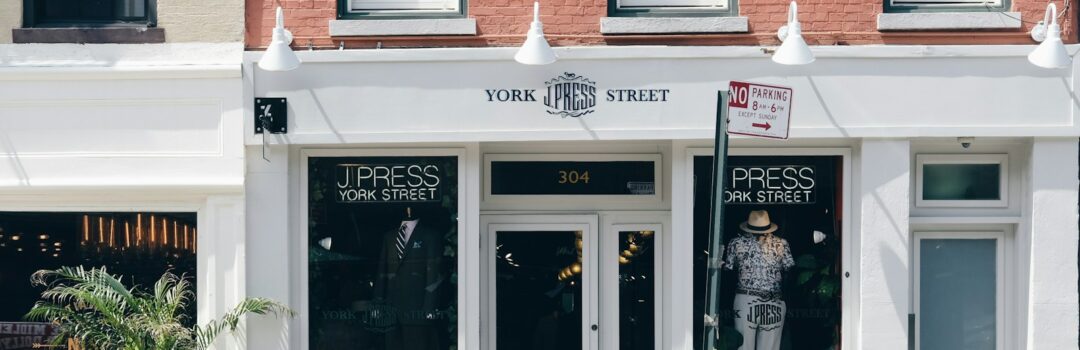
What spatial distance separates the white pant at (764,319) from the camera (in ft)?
31.3

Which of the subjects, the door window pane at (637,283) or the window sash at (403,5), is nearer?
the window sash at (403,5)

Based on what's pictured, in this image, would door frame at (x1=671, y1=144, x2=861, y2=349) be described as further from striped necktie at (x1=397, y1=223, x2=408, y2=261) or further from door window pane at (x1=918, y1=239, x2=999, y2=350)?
striped necktie at (x1=397, y1=223, x2=408, y2=261)

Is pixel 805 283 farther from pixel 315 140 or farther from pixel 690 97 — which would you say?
pixel 315 140

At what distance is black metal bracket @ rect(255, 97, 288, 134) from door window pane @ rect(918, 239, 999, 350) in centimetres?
475

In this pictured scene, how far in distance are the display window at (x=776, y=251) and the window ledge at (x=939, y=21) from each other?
108cm

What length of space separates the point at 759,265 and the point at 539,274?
169 centimetres

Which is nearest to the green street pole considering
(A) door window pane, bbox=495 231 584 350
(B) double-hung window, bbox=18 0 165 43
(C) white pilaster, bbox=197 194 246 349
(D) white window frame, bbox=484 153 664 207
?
(D) white window frame, bbox=484 153 664 207

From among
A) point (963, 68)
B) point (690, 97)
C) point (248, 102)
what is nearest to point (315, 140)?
point (248, 102)

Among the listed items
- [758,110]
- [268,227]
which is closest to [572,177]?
[268,227]

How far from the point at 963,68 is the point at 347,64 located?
435 centimetres

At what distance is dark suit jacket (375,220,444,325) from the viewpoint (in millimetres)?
9469

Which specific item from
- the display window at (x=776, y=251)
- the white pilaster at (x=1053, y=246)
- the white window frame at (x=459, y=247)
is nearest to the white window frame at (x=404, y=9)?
the white window frame at (x=459, y=247)

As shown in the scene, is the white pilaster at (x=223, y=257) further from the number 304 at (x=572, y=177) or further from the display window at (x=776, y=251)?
the display window at (x=776, y=251)

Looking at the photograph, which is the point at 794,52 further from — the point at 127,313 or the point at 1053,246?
the point at 127,313
